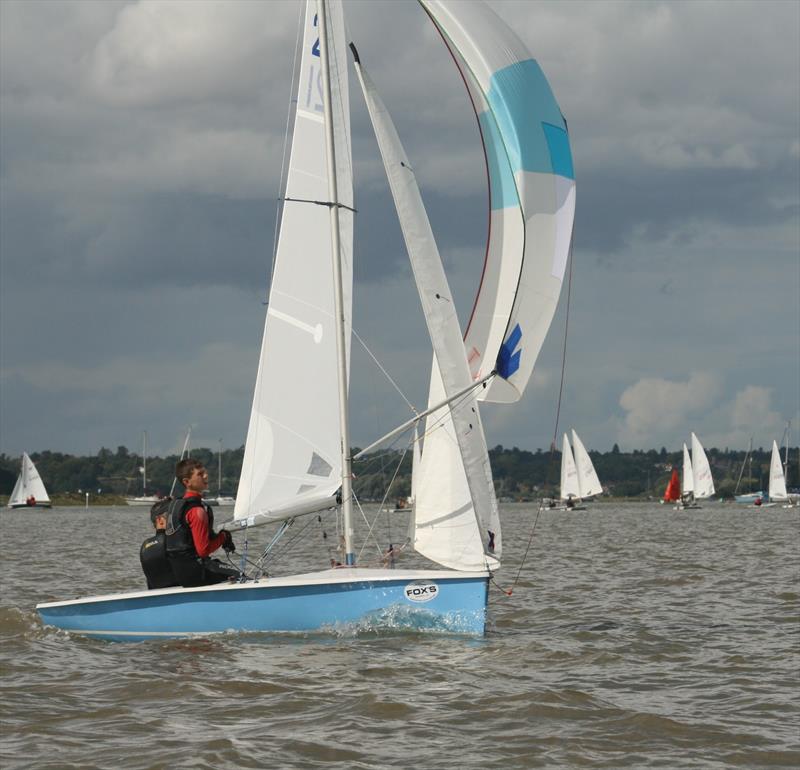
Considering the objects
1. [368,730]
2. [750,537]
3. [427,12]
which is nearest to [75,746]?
[368,730]

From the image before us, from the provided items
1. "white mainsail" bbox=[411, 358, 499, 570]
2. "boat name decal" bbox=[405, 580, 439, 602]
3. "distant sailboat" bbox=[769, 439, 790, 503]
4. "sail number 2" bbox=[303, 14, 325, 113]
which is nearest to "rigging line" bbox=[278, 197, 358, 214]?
"sail number 2" bbox=[303, 14, 325, 113]

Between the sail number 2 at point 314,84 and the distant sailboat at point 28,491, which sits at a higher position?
the sail number 2 at point 314,84

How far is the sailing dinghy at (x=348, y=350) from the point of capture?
40.3ft

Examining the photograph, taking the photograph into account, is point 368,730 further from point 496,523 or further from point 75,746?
point 496,523

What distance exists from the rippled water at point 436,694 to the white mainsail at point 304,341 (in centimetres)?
170

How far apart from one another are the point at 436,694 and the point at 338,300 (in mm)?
4630

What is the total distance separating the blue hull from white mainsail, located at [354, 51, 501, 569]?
727 mm

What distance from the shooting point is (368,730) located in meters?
8.77

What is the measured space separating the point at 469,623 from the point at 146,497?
134m

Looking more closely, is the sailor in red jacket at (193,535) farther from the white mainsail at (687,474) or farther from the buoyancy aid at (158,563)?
the white mainsail at (687,474)

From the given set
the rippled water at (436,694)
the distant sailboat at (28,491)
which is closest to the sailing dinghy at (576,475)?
the distant sailboat at (28,491)

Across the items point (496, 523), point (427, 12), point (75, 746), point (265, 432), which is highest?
point (427, 12)

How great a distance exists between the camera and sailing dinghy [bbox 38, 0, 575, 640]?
40.3ft

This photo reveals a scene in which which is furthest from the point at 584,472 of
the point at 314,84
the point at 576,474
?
the point at 314,84
